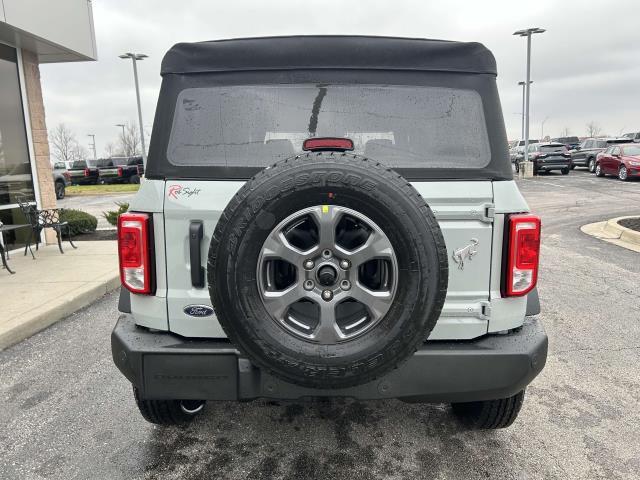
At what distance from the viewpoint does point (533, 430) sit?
2.92 metres

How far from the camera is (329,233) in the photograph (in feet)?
6.40

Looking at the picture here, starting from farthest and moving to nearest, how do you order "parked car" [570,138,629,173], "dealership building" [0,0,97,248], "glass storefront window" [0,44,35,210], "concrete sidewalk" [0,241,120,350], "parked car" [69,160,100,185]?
"parked car" [69,160,100,185], "parked car" [570,138,629,173], "glass storefront window" [0,44,35,210], "dealership building" [0,0,97,248], "concrete sidewalk" [0,241,120,350]

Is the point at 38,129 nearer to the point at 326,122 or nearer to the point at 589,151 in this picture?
the point at 326,122

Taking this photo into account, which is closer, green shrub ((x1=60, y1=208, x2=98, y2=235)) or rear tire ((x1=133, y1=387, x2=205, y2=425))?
rear tire ((x1=133, y1=387, x2=205, y2=425))

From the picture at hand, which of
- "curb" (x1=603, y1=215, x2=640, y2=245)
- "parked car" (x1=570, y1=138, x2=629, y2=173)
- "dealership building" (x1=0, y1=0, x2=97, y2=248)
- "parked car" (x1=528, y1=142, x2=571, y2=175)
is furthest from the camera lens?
"parked car" (x1=570, y1=138, x2=629, y2=173)

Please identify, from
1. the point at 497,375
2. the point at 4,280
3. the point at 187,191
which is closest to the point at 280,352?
the point at 187,191

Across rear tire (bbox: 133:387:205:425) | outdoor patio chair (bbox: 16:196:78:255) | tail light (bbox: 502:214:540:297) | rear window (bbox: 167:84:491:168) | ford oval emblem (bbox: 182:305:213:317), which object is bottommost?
rear tire (bbox: 133:387:205:425)

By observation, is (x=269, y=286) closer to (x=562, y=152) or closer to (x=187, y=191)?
(x=187, y=191)

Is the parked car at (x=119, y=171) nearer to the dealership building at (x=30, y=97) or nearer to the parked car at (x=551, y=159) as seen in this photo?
the dealership building at (x=30, y=97)

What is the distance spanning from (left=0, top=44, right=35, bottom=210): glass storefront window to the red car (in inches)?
869

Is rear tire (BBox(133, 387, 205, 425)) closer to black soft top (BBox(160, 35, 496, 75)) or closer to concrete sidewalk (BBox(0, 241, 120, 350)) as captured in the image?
black soft top (BBox(160, 35, 496, 75))

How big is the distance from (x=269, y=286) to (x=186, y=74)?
1.16 m

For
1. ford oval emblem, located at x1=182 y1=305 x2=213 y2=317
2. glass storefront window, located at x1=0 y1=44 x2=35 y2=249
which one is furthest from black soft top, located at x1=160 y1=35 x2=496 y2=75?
glass storefront window, located at x1=0 y1=44 x2=35 y2=249

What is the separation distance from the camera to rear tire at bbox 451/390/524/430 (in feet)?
8.77
